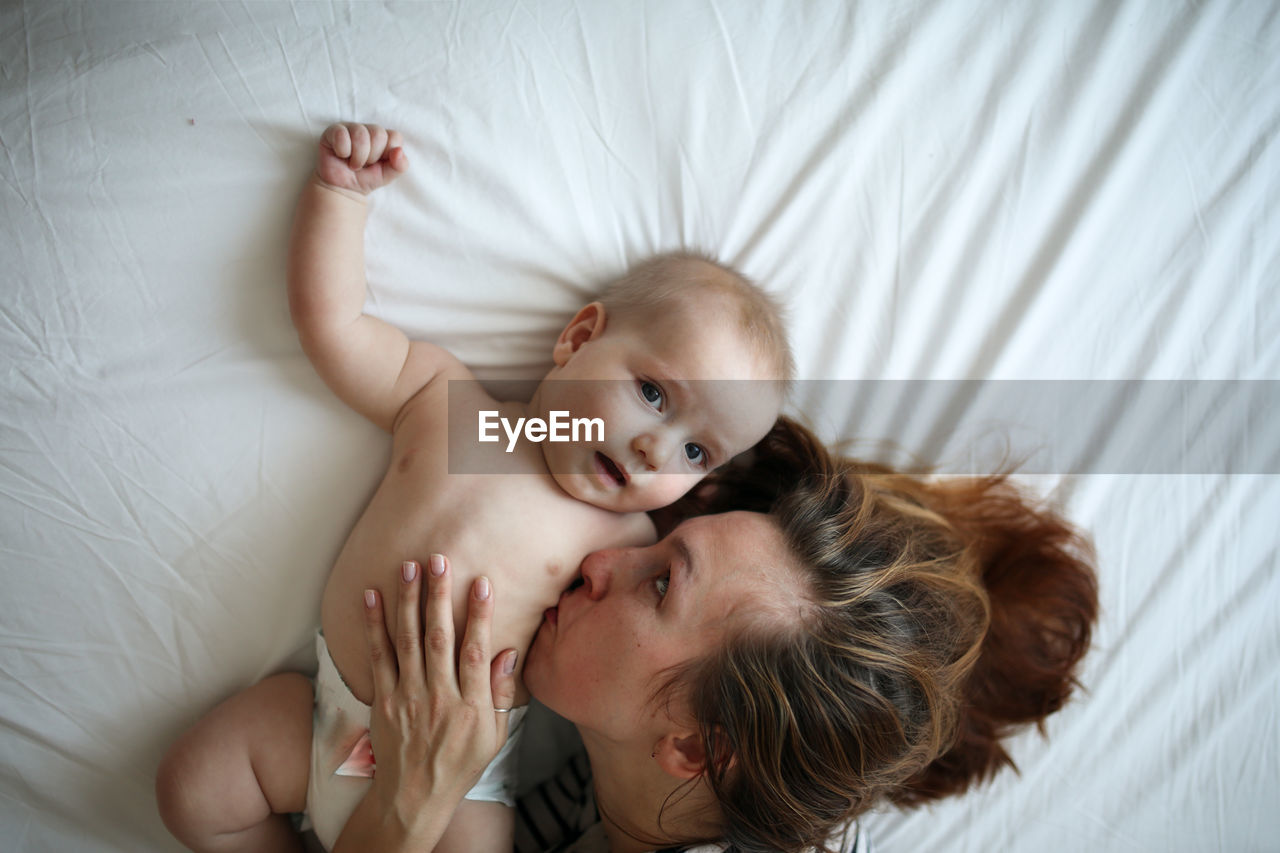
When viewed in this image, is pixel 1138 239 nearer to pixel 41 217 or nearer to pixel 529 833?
pixel 529 833

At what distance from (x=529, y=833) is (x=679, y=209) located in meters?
0.97

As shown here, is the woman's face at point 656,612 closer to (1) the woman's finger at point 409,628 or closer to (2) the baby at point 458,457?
(2) the baby at point 458,457

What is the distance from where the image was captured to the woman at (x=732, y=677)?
0.86m

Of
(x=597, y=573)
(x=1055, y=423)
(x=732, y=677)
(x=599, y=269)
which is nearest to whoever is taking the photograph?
(x=732, y=677)

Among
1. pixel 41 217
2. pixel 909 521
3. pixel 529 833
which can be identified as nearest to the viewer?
pixel 41 217

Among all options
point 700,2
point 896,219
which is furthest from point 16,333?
point 896,219

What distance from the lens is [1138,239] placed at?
1.13 m

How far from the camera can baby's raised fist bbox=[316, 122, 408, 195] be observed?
935mm

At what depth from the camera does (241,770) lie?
98cm

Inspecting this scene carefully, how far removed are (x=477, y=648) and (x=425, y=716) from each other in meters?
0.11

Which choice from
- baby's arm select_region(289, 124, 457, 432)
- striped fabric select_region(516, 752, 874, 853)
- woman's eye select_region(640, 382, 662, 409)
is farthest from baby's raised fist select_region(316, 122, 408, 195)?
striped fabric select_region(516, 752, 874, 853)

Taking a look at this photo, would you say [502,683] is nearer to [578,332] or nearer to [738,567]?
[738,567]

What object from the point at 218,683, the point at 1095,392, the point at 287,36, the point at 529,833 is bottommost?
the point at 529,833

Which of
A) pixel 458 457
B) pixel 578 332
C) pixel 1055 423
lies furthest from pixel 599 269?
pixel 1055 423
